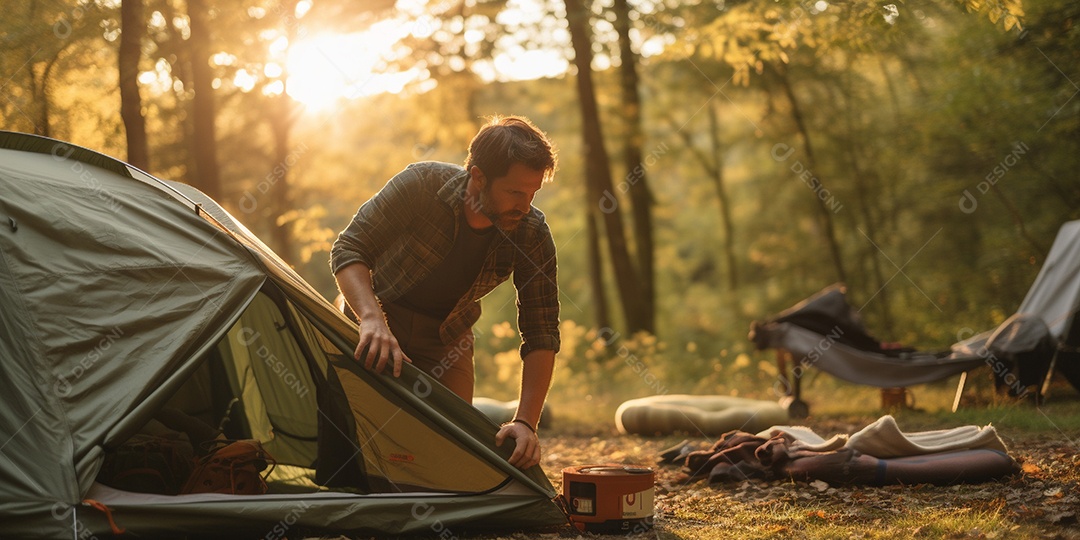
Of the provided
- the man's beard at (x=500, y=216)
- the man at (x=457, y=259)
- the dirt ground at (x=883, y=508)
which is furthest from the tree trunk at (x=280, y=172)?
the man's beard at (x=500, y=216)

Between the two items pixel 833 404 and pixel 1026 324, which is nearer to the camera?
pixel 1026 324

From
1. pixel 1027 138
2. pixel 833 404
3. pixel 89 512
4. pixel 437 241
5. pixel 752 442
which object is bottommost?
pixel 833 404

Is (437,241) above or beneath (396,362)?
above

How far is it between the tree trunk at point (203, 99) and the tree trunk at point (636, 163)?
5257 mm

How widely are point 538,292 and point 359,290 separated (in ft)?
2.21

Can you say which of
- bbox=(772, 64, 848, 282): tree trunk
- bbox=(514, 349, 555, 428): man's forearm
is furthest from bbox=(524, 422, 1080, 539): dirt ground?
bbox=(772, 64, 848, 282): tree trunk

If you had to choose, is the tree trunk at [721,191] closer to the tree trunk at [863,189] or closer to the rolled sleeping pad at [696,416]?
the tree trunk at [863,189]

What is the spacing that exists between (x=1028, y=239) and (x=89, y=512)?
399 inches

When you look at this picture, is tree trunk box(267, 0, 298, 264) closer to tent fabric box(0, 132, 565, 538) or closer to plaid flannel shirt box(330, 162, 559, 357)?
tent fabric box(0, 132, 565, 538)

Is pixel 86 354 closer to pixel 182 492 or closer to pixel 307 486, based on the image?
pixel 182 492

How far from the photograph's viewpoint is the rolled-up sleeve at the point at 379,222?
3299 mm

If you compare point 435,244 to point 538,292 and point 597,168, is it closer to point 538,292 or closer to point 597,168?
point 538,292

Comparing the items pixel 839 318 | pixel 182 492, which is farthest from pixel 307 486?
pixel 839 318

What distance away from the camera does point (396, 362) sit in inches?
122
